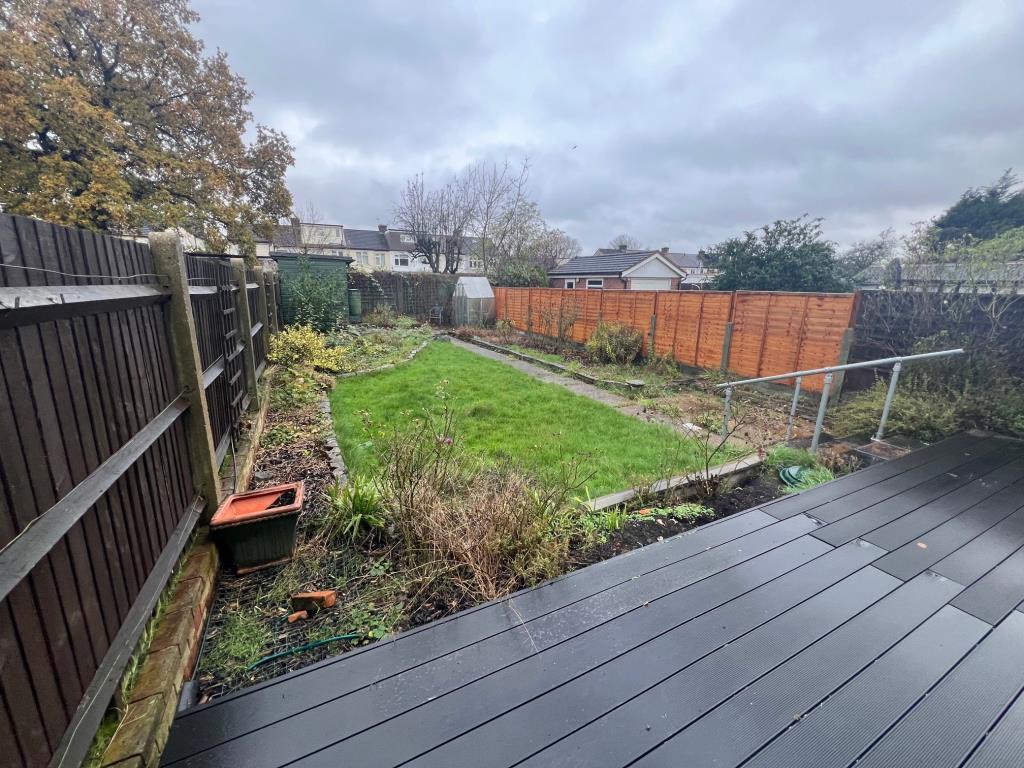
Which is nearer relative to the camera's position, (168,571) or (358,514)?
(168,571)

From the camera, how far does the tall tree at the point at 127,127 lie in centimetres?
945

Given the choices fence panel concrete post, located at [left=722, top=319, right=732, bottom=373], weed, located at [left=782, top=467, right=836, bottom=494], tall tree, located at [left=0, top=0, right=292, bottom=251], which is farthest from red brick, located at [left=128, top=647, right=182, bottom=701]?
tall tree, located at [left=0, top=0, right=292, bottom=251]

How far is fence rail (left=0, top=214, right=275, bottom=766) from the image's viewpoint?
915mm

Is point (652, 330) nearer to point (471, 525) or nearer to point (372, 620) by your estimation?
point (471, 525)

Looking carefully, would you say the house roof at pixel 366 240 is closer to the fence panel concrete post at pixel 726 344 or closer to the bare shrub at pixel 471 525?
the fence panel concrete post at pixel 726 344

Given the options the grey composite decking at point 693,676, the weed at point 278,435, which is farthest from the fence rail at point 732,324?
the weed at point 278,435

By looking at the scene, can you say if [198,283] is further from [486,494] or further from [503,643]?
[503,643]

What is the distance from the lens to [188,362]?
210cm

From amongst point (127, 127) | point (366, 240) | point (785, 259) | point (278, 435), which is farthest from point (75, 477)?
point (366, 240)

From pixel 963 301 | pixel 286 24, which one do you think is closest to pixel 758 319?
pixel 963 301

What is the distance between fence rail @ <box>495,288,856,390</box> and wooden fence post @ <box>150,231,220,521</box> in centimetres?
684

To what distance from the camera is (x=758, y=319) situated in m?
6.58

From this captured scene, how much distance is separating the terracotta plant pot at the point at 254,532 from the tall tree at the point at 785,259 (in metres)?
14.0

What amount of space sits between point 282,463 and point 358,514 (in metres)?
1.48
